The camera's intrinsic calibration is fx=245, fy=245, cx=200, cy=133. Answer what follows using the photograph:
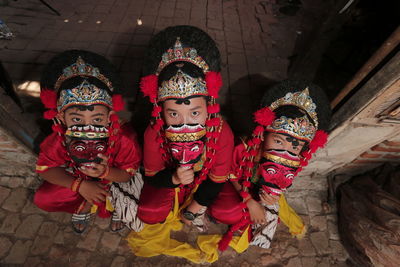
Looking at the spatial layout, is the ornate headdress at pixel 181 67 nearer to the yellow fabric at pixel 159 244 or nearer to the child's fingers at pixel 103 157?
the child's fingers at pixel 103 157

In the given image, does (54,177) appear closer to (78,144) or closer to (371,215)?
(78,144)

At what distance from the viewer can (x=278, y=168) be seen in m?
2.24

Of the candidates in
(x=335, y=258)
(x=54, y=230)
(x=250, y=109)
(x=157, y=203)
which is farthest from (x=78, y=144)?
(x=335, y=258)

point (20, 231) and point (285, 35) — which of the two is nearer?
point (20, 231)

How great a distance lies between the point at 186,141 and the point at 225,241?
1.48 meters

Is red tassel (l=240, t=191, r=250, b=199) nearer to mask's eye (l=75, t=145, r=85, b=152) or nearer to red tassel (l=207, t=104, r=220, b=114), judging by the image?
red tassel (l=207, t=104, r=220, b=114)

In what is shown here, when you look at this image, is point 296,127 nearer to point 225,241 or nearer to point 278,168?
point 278,168

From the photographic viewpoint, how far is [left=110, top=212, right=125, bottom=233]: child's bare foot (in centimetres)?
303

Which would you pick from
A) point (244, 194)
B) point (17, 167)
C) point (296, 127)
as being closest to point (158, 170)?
point (244, 194)

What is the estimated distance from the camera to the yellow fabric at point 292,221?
3201 mm

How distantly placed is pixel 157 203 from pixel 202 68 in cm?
158

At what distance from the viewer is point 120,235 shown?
3033mm

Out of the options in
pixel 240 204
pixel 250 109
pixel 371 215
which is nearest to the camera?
pixel 240 204

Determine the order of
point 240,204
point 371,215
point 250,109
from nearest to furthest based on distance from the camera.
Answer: point 240,204 < point 371,215 < point 250,109
